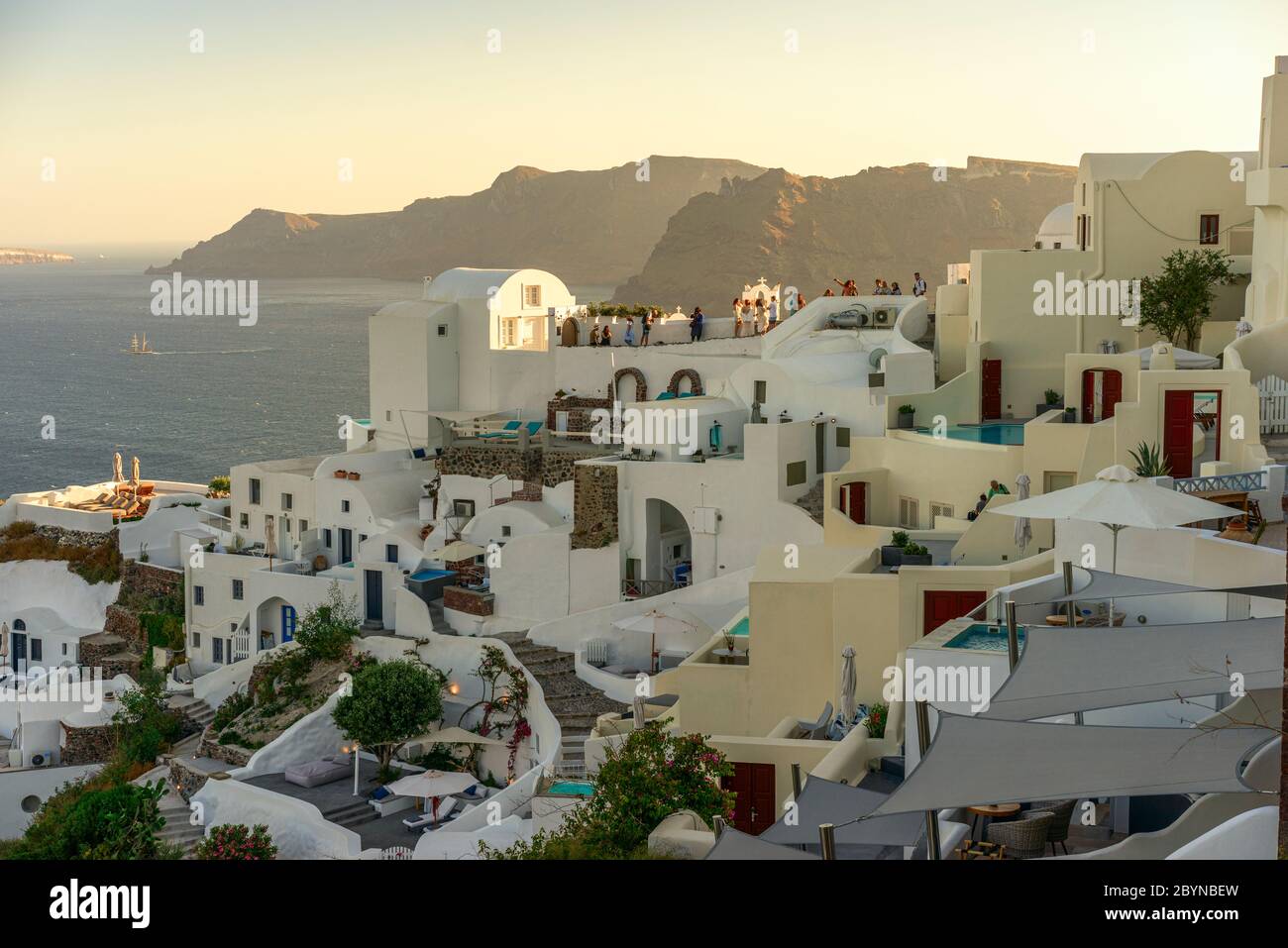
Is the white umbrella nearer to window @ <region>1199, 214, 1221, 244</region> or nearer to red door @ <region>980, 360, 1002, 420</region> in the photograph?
red door @ <region>980, 360, 1002, 420</region>

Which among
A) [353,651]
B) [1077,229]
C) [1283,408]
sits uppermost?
[1077,229]

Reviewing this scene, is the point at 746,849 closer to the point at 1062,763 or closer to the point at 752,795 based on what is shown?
the point at 1062,763

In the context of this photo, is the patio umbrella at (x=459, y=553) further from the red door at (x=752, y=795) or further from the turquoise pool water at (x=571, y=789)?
the red door at (x=752, y=795)

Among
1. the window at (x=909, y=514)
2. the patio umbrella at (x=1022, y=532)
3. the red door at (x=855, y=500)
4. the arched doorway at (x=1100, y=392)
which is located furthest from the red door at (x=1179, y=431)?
the red door at (x=855, y=500)

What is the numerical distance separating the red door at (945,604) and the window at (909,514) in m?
7.01

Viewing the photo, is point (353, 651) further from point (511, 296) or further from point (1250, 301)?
point (1250, 301)

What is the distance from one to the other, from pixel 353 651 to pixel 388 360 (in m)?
11.1

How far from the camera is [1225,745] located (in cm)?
839

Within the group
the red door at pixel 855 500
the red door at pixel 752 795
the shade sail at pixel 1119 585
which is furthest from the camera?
the red door at pixel 855 500


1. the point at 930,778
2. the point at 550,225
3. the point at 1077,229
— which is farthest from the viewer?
the point at 550,225

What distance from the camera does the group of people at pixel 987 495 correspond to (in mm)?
21594

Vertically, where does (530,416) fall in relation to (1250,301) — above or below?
below

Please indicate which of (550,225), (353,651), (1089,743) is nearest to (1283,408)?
(1089,743)

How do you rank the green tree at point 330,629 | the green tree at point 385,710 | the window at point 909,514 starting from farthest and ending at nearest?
1. the green tree at point 330,629
2. the window at point 909,514
3. the green tree at point 385,710
